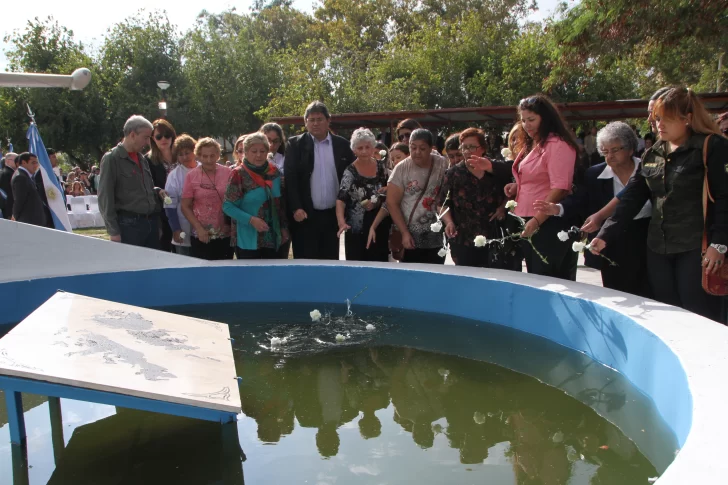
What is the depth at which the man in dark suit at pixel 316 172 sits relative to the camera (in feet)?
19.0

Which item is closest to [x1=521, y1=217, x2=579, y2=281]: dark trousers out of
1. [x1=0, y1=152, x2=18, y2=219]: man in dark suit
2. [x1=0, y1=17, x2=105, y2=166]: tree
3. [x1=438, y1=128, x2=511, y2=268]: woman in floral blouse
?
[x1=438, y1=128, x2=511, y2=268]: woman in floral blouse

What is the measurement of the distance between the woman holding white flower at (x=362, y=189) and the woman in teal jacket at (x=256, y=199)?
621mm

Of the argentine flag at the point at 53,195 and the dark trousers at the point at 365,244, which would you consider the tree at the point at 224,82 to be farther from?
the dark trousers at the point at 365,244

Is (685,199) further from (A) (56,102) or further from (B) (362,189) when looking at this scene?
(A) (56,102)

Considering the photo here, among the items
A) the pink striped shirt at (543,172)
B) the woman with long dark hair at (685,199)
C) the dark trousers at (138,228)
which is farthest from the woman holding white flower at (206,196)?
the woman with long dark hair at (685,199)

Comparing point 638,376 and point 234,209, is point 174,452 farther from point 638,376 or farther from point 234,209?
point 234,209

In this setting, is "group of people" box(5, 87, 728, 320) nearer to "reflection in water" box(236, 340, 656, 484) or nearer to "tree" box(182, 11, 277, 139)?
"reflection in water" box(236, 340, 656, 484)

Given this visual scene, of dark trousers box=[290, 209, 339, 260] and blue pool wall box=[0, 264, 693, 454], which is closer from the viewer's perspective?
blue pool wall box=[0, 264, 693, 454]

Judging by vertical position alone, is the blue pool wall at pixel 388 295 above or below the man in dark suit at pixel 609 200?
below

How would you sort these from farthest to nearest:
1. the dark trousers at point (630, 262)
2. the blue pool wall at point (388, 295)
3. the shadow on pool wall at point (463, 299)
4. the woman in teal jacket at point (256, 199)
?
the woman in teal jacket at point (256, 199)
the dark trousers at point (630, 262)
the blue pool wall at point (388, 295)
the shadow on pool wall at point (463, 299)

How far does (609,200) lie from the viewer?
4.59 m

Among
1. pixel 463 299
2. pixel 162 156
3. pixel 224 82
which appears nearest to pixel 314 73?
pixel 224 82

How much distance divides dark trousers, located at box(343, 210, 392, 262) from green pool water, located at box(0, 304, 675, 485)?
1506 mm

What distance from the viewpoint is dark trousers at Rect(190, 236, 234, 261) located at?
19.9 feet
